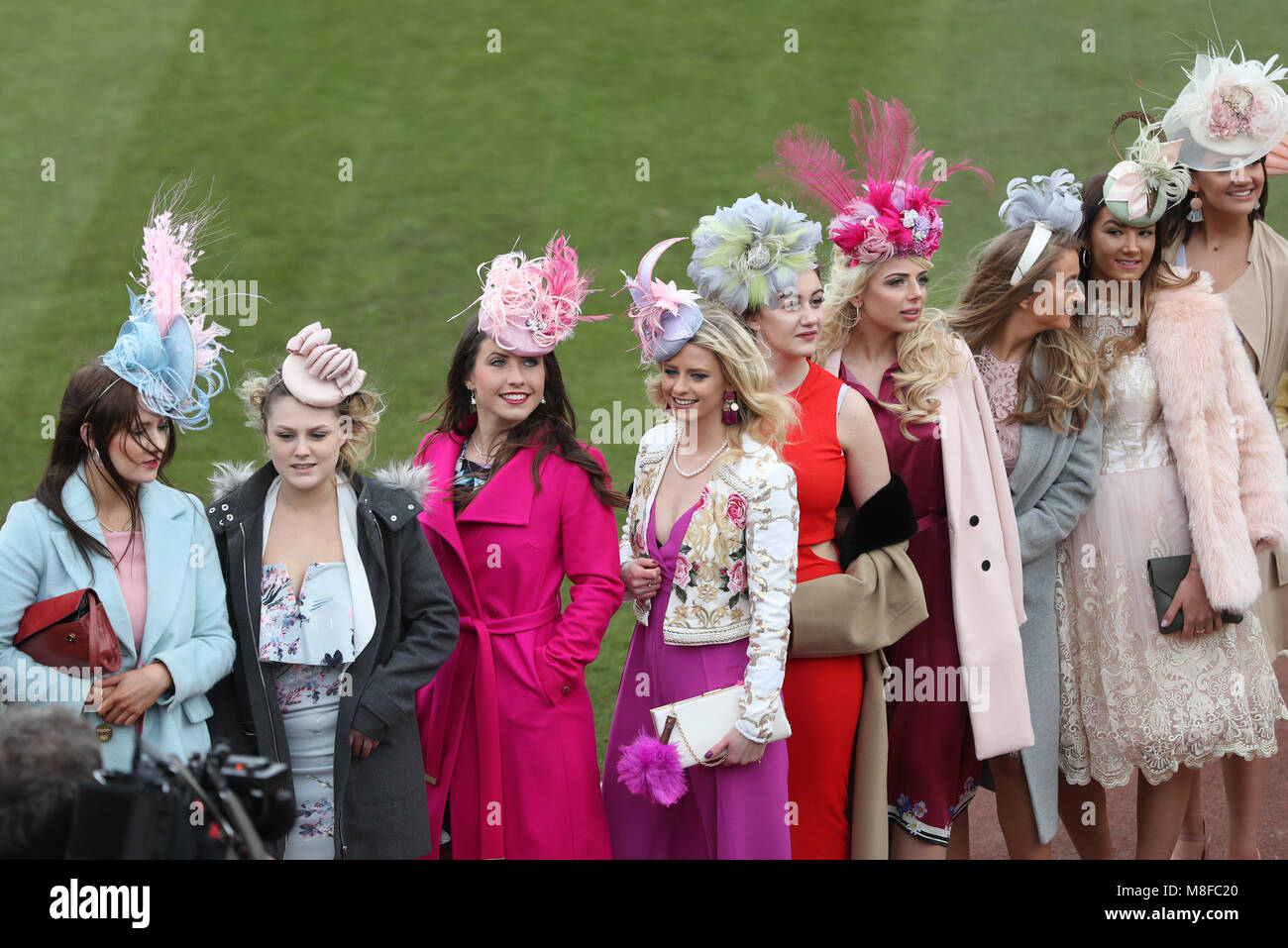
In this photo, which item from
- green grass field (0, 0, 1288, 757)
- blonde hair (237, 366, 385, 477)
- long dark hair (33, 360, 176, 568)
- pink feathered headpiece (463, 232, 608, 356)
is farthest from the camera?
green grass field (0, 0, 1288, 757)

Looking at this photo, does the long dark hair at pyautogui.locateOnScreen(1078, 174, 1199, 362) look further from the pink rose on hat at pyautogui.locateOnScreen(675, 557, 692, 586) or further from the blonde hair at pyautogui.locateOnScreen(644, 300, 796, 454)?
the pink rose on hat at pyautogui.locateOnScreen(675, 557, 692, 586)

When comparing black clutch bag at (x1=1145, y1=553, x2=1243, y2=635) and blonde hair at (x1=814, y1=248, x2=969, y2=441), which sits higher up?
blonde hair at (x1=814, y1=248, x2=969, y2=441)

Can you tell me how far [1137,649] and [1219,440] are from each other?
0.74m

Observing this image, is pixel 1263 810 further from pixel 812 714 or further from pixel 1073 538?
pixel 812 714

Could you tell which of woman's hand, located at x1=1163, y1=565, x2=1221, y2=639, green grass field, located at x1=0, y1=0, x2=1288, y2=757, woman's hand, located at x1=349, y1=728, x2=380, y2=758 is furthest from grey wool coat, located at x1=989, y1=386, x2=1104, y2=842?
green grass field, located at x1=0, y1=0, x2=1288, y2=757

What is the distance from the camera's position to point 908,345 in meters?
4.56

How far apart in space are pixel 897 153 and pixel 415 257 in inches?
305

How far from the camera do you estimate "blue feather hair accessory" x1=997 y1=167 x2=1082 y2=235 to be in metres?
4.67

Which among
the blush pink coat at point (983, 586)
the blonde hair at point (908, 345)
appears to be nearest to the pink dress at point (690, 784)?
the blush pink coat at point (983, 586)

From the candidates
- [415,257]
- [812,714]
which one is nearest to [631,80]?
[415,257]

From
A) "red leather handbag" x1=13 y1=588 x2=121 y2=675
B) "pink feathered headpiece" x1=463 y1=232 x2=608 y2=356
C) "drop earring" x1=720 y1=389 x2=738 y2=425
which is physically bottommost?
"red leather handbag" x1=13 y1=588 x2=121 y2=675

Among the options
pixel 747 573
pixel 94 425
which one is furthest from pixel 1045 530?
pixel 94 425

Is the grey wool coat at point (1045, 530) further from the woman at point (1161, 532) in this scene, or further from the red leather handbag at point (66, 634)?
the red leather handbag at point (66, 634)

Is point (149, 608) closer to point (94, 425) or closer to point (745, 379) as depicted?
point (94, 425)
